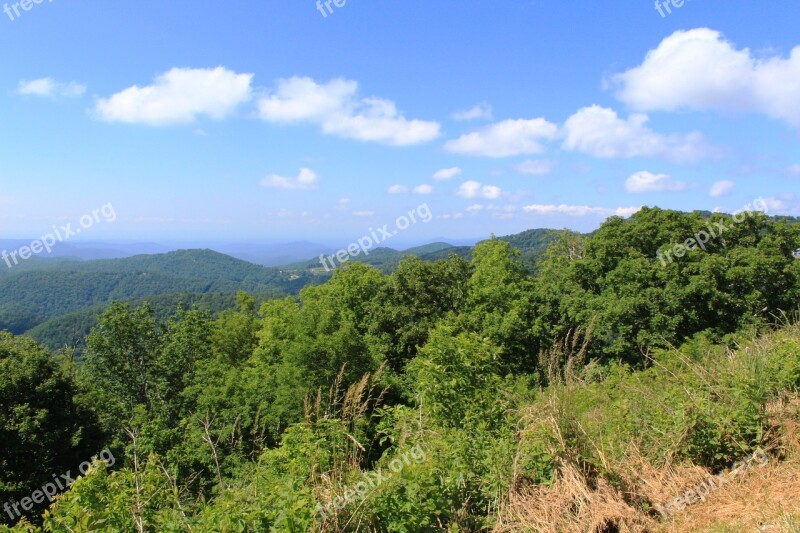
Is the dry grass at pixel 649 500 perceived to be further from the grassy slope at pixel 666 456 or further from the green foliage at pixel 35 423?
the green foliage at pixel 35 423

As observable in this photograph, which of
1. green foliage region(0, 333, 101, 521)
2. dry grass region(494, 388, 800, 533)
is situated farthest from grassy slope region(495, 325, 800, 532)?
green foliage region(0, 333, 101, 521)

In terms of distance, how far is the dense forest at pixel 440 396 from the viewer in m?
3.79

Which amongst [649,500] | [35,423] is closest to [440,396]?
[649,500]

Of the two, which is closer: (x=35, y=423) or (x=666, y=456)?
(x=666, y=456)

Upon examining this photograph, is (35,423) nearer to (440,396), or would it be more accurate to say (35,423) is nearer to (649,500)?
(440,396)

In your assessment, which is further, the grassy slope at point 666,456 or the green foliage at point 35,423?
the green foliage at point 35,423

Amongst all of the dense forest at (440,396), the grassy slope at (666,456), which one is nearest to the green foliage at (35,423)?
the dense forest at (440,396)

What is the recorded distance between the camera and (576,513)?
370 centimetres

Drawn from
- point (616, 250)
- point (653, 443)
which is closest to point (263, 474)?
point (653, 443)

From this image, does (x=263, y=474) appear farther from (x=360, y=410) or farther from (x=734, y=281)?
(x=734, y=281)

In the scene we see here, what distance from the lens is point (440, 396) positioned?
538 centimetres

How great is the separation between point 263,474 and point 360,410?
4.39 feet

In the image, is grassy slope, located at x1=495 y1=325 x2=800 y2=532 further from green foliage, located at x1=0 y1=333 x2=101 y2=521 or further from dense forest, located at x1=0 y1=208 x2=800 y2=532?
green foliage, located at x1=0 y1=333 x2=101 y2=521

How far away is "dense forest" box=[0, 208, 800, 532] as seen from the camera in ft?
12.4
